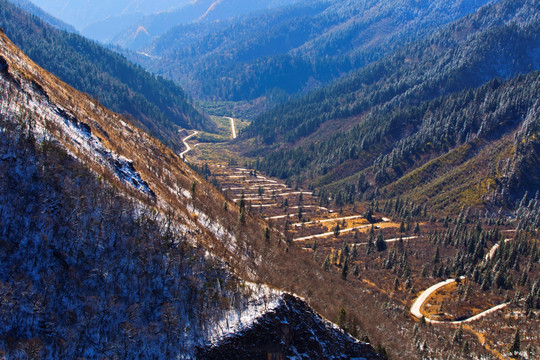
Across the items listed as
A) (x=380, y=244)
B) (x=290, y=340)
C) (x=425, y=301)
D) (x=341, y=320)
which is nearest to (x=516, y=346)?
(x=425, y=301)

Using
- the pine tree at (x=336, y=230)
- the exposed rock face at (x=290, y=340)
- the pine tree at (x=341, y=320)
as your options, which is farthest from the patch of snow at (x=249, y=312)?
the pine tree at (x=336, y=230)

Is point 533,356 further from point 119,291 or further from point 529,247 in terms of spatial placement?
point 119,291

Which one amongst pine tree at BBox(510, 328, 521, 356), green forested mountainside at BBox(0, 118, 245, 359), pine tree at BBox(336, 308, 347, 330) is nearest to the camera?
green forested mountainside at BBox(0, 118, 245, 359)

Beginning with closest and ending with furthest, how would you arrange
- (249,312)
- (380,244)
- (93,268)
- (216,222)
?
(93,268) < (249,312) < (216,222) < (380,244)

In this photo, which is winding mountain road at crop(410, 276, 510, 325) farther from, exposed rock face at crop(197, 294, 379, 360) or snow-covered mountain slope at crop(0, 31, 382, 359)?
snow-covered mountain slope at crop(0, 31, 382, 359)

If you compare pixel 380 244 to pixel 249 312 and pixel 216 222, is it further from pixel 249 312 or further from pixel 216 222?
pixel 249 312

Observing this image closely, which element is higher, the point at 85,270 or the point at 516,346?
the point at 85,270

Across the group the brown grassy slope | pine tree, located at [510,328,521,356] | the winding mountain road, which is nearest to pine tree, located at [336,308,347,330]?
the brown grassy slope
